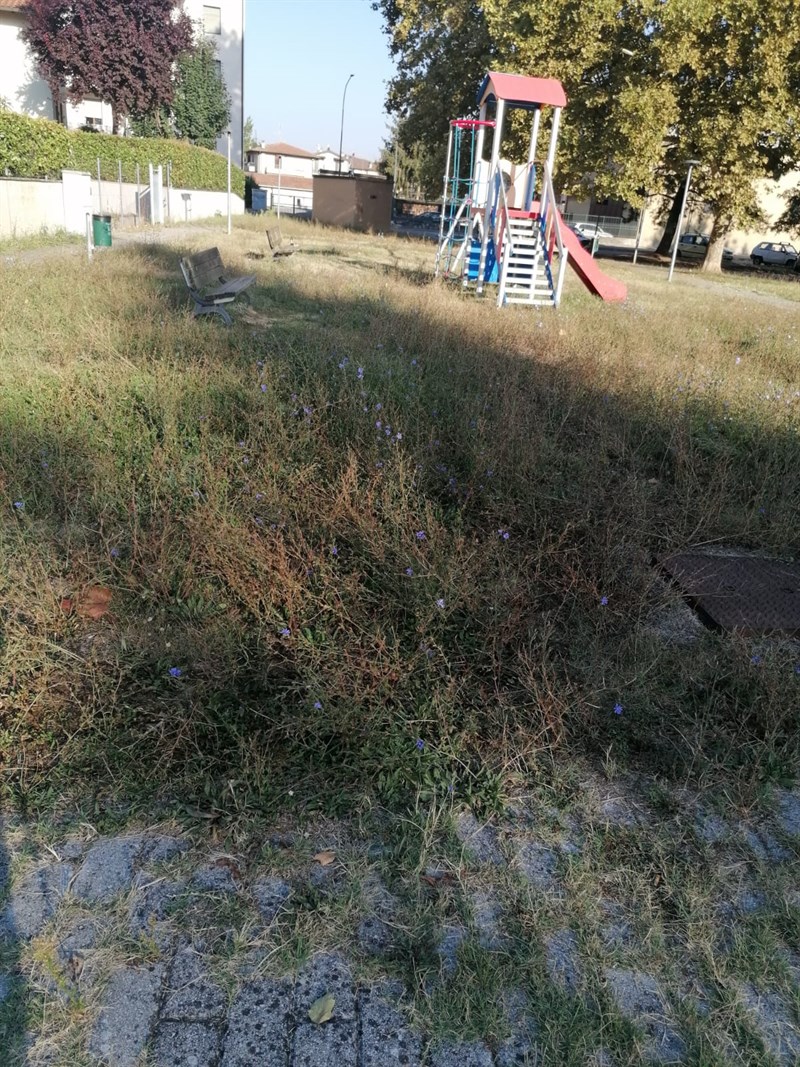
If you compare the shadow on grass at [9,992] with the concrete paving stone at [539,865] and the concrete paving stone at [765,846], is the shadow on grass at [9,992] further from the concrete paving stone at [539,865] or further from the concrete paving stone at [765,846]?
the concrete paving stone at [765,846]

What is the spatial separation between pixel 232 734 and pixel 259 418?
9.02ft

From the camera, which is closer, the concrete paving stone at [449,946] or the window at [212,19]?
the concrete paving stone at [449,946]

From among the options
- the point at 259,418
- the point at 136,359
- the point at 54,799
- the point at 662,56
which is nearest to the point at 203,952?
the point at 54,799

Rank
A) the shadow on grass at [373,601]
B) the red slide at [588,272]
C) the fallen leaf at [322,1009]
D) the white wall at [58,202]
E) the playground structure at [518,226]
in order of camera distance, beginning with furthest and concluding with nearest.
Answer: the white wall at [58,202], the red slide at [588,272], the playground structure at [518,226], the shadow on grass at [373,601], the fallen leaf at [322,1009]

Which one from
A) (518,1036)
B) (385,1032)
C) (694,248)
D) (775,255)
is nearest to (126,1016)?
(385,1032)

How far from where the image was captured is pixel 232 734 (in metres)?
2.89

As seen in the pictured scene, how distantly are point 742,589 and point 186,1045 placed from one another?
3.35 metres

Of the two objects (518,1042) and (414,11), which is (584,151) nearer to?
(414,11)

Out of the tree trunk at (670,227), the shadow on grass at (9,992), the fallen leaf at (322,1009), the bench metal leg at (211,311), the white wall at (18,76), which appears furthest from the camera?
the white wall at (18,76)

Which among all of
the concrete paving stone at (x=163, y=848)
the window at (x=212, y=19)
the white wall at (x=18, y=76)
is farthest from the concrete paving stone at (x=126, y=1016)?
the window at (x=212, y=19)

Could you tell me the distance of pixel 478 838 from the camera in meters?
2.63

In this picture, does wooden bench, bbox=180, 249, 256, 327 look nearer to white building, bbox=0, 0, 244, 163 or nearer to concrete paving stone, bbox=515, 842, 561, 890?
concrete paving stone, bbox=515, 842, 561, 890

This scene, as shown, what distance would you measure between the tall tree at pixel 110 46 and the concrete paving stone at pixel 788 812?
37.3 meters

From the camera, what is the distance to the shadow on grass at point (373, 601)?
2873mm
